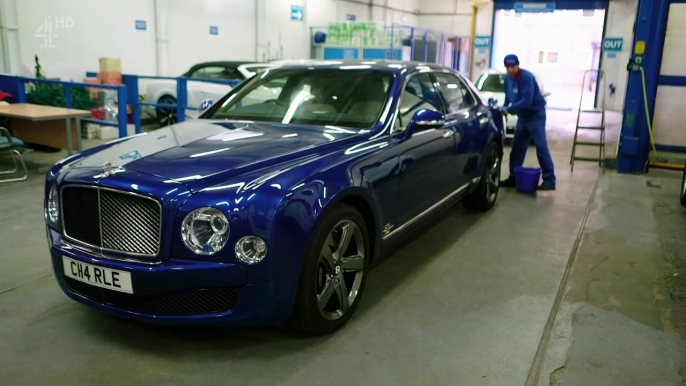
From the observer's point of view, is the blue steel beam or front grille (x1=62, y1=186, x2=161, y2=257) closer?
front grille (x1=62, y1=186, x2=161, y2=257)

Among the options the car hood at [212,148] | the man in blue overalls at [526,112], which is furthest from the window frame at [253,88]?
the man in blue overalls at [526,112]

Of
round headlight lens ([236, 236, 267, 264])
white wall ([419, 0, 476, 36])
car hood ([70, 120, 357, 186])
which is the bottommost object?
round headlight lens ([236, 236, 267, 264])

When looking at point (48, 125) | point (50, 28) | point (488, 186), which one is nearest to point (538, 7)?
point (50, 28)

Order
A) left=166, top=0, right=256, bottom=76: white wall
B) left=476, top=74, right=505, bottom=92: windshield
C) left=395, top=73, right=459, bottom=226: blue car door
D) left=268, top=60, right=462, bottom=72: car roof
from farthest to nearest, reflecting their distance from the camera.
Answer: left=166, top=0, right=256, bottom=76: white wall
left=476, top=74, right=505, bottom=92: windshield
left=268, top=60, right=462, bottom=72: car roof
left=395, top=73, right=459, bottom=226: blue car door

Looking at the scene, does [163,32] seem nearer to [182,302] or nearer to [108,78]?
[108,78]

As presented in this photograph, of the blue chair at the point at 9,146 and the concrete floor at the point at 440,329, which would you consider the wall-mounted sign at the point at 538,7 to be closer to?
the concrete floor at the point at 440,329

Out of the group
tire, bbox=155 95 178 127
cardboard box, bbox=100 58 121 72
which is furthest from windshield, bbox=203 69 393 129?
cardboard box, bbox=100 58 121 72

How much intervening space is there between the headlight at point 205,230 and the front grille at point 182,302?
20 centimetres

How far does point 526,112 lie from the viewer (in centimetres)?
633

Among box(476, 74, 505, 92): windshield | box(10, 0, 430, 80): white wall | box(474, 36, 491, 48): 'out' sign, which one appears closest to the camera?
box(10, 0, 430, 80): white wall

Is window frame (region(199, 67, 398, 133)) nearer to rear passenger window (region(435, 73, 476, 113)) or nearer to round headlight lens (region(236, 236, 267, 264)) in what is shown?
rear passenger window (region(435, 73, 476, 113))

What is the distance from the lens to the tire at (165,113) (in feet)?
33.3

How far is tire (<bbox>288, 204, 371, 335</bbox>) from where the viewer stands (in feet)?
8.68

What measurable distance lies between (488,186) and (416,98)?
5.81ft
